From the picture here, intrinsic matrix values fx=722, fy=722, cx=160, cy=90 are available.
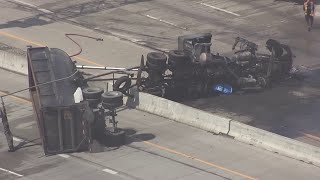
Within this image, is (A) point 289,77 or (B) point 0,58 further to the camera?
(B) point 0,58

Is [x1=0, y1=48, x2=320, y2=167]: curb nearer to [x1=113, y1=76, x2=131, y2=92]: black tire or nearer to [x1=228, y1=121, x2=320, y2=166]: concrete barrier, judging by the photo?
[x1=228, y1=121, x2=320, y2=166]: concrete barrier

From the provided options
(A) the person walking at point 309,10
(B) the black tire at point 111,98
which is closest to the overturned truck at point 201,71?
(B) the black tire at point 111,98

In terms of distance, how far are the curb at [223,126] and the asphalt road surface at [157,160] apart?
0.24m

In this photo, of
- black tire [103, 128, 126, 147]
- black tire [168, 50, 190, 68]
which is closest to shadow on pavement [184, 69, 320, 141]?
black tire [168, 50, 190, 68]

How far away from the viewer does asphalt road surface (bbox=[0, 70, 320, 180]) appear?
20.4 meters

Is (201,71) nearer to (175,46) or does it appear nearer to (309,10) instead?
(175,46)

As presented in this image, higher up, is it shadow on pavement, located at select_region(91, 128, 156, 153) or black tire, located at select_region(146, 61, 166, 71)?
black tire, located at select_region(146, 61, 166, 71)

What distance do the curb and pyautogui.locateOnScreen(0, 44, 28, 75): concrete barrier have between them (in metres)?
4.78

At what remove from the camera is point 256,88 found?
89.0 ft

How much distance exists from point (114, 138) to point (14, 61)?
9740 millimetres

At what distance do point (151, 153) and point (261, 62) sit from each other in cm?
770

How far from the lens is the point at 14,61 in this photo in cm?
3058

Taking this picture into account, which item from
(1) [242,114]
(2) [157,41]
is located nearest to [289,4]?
(2) [157,41]

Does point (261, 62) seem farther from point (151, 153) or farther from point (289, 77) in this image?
point (151, 153)
